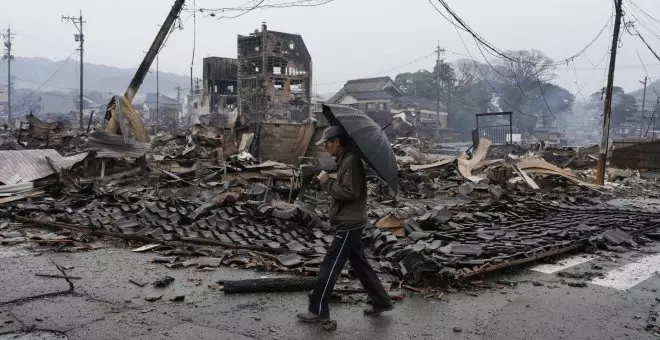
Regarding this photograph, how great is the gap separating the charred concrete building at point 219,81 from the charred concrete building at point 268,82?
21.0 feet

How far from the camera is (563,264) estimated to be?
21.7 feet

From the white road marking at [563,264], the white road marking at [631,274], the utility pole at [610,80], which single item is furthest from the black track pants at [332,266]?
the utility pole at [610,80]

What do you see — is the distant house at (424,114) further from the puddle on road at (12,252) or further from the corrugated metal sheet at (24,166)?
the puddle on road at (12,252)

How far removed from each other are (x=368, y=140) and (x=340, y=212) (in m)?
0.68

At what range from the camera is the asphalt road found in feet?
13.5

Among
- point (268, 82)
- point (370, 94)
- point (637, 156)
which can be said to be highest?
point (268, 82)

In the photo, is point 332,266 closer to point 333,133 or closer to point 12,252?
point 333,133

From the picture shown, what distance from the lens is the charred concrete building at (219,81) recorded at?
5697cm

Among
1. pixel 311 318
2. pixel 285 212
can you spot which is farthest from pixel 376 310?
pixel 285 212

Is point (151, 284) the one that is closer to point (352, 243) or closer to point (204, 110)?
point (352, 243)

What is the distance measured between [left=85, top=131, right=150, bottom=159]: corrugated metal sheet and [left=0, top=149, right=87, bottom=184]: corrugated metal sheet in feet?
4.93

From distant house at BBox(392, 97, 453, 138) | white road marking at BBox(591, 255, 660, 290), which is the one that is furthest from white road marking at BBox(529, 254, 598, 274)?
→ distant house at BBox(392, 97, 453, 138)

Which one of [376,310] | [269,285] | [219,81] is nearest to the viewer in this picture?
[376,310]

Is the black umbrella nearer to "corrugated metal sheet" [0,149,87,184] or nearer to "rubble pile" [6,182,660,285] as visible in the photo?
"rubble pile" [6,182,660,285]
